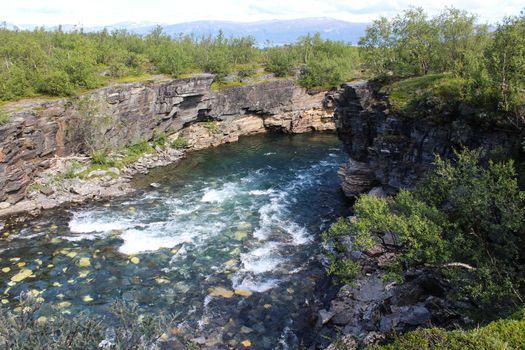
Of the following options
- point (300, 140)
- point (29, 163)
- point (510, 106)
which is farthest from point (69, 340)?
point (300, 140)

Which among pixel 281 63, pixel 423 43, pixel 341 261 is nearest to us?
pixel 341 261

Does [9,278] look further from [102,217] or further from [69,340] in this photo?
[69,340]

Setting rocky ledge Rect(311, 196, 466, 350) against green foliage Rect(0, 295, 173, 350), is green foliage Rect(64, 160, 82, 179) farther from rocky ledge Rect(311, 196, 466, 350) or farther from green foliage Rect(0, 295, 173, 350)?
green foliage Rect(0, 295, 173, 350)

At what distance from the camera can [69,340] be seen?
11344 mm

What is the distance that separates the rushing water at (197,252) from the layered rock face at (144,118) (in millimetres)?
8525

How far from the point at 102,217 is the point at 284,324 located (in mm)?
21937

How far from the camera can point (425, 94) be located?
103 feet

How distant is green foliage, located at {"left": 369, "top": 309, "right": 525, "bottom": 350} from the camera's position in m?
9.86

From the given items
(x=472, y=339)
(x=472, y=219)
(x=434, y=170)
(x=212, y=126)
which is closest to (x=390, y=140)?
(x=434, y=170)

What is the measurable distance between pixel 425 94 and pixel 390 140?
4802 millimetres

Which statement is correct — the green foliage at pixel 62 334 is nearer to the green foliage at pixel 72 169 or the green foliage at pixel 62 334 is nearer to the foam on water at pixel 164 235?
the foam on water at pixel 164 235

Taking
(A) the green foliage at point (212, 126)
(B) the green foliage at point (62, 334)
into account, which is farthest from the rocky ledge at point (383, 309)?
(A) the green foliage at point (212, 126)

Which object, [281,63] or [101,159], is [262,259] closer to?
[101,159]

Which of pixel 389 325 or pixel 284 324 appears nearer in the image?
pixel 389 325
